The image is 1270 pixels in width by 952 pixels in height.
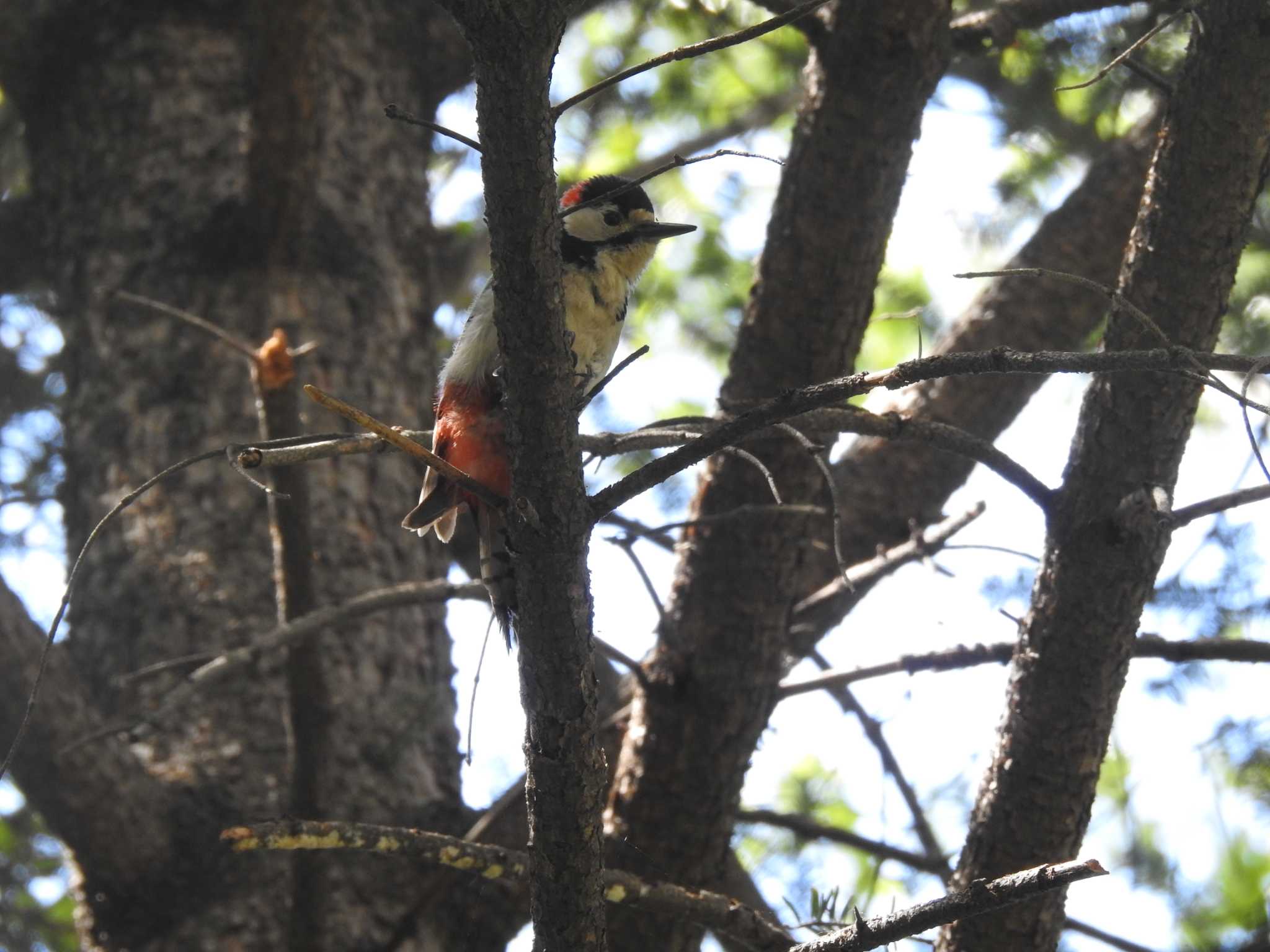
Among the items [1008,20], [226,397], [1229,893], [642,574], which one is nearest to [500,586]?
[642,574]

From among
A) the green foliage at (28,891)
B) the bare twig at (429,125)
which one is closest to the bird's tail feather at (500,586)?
the bare twig at (429,125)

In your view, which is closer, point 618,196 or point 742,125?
point 618,196

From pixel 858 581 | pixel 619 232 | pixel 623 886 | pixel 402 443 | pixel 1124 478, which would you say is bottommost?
pixel 623 886

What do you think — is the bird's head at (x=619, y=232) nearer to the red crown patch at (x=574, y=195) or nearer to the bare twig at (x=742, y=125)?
the red crown patch at (x=574, y=195)

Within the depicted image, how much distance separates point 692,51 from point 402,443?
23.8 inches

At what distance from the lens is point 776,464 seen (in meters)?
2.86

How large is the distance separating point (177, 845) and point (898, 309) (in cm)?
407

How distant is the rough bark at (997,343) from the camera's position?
3592mm

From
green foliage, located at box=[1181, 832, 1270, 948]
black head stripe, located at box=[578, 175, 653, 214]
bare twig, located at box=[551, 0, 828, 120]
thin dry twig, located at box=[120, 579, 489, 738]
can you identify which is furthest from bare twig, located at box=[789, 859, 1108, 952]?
green foliage, located at box=[1181, 832, 1270, 948]

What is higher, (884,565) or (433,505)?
(884,565)

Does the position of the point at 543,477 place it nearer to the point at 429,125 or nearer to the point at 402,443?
the point at 402,443

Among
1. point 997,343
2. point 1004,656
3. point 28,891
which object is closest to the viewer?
point 1004,656

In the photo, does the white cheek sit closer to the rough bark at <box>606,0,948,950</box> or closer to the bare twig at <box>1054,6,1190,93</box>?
the rough bark at <box>606,0,948,950</box>

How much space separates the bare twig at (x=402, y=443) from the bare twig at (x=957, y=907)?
0.73 m
